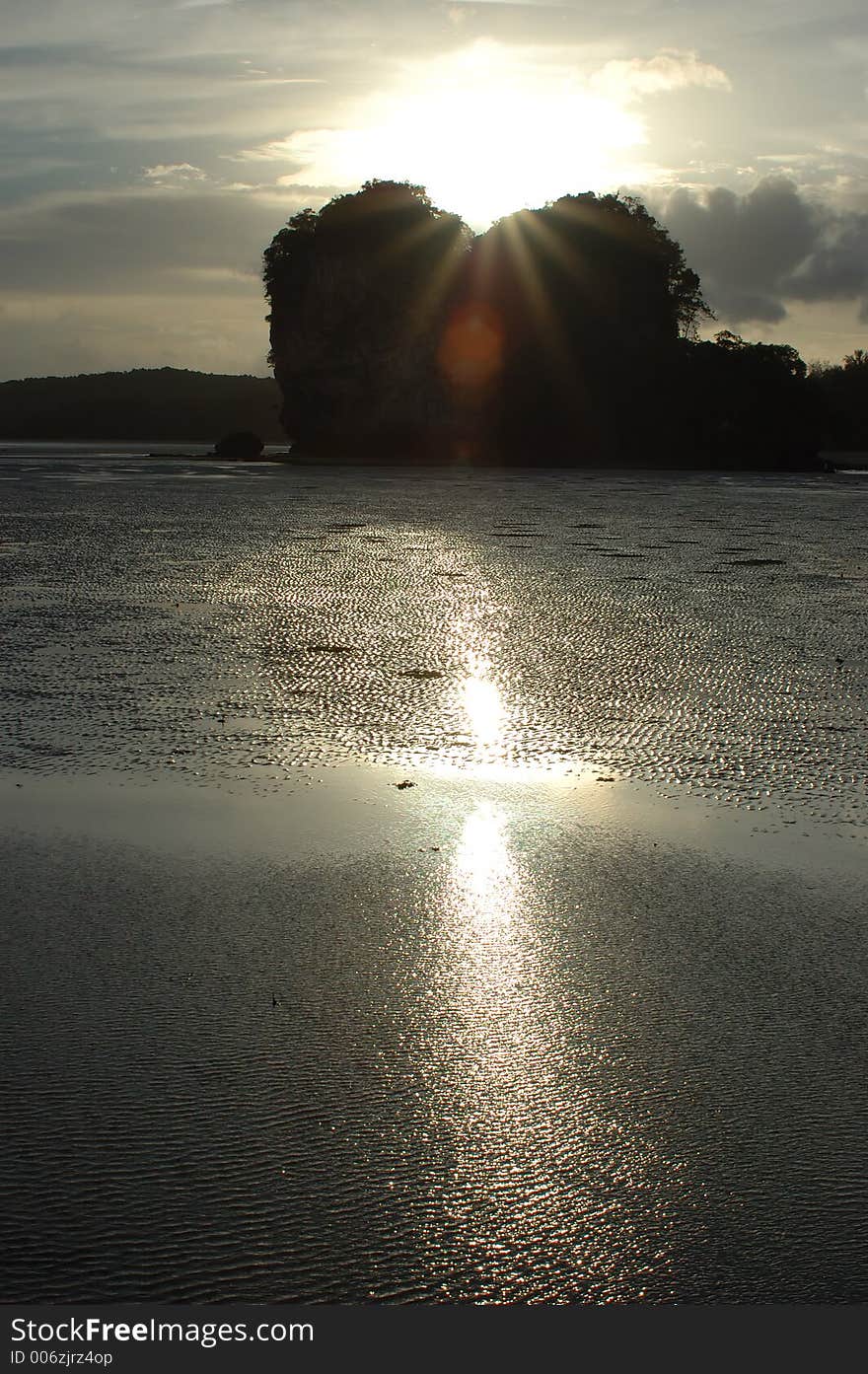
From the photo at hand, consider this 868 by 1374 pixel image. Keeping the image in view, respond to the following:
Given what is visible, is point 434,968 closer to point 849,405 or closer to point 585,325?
point 585,325

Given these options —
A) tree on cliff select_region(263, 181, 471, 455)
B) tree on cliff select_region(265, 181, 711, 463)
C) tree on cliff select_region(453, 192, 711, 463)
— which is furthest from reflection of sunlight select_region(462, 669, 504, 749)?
tree on cliff select_region(263, 181, 471, 455)

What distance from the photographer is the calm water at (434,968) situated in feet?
8.42

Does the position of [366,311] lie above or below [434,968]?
above

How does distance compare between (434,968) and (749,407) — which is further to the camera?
(749,407)

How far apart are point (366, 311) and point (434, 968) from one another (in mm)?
79023

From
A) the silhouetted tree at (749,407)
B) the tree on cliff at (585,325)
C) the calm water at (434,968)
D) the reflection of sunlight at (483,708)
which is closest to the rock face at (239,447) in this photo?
the tree on cliff at (585,325)

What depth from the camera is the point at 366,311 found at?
7944cm

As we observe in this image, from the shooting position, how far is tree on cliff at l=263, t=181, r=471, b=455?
78.6 m

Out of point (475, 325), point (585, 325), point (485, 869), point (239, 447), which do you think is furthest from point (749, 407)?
point (485, 869)

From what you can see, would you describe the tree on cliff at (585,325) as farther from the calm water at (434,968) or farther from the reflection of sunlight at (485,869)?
the reflection of sunlight at (485,869)

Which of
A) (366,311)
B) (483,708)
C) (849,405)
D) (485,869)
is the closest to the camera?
(485,869)

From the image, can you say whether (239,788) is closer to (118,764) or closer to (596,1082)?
(118,764)

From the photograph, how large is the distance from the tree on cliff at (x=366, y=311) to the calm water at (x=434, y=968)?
71.3m

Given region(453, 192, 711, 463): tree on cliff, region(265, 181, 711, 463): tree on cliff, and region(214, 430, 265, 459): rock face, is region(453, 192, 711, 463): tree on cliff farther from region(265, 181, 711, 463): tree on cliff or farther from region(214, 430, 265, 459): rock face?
region(214, 430, 265, 459): rock face
